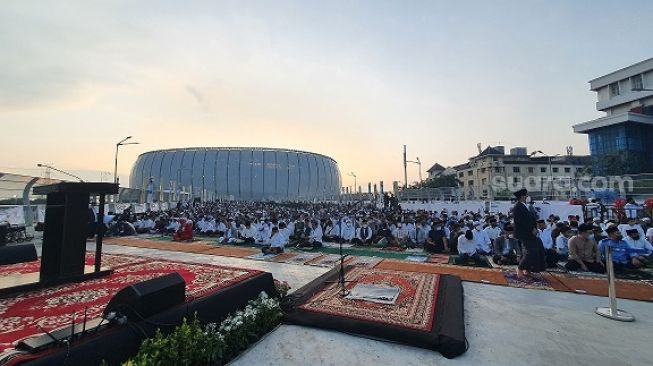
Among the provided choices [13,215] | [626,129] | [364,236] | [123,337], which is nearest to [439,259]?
[364,236]

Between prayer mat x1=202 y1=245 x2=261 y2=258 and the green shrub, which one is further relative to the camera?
prayer mat x1=202 y1=245 x2=261 y2=258

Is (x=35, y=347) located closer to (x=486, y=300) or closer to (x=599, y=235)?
(x=486, y=300)

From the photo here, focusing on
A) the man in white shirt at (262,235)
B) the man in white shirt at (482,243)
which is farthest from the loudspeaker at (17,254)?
the man in white shirt at (482,243)

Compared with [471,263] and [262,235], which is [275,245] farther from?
[471,263]

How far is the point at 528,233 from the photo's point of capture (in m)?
6.56

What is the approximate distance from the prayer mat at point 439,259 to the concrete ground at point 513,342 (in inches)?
137

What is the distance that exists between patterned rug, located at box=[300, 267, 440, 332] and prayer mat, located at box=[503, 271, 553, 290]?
1.60 metres

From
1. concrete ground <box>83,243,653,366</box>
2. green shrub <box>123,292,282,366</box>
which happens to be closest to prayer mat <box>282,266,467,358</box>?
concrete ground <box>83,243,653,366</box>

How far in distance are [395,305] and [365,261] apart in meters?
3.96

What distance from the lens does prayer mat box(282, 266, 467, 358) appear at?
155 inches

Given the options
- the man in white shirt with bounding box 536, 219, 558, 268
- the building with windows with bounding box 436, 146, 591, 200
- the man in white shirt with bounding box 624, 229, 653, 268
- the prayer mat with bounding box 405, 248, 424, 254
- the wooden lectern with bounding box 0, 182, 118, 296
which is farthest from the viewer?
the building with windows with bounding box 436, 146, 591, 200

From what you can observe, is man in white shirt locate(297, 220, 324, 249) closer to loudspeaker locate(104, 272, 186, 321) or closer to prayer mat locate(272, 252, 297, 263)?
prayer mat locate(272, 252, 297, 263)

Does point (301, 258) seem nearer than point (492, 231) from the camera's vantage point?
Yes

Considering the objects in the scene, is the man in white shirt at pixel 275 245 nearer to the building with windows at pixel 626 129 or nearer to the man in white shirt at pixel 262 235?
the man in white shirt at pixel 262 235
